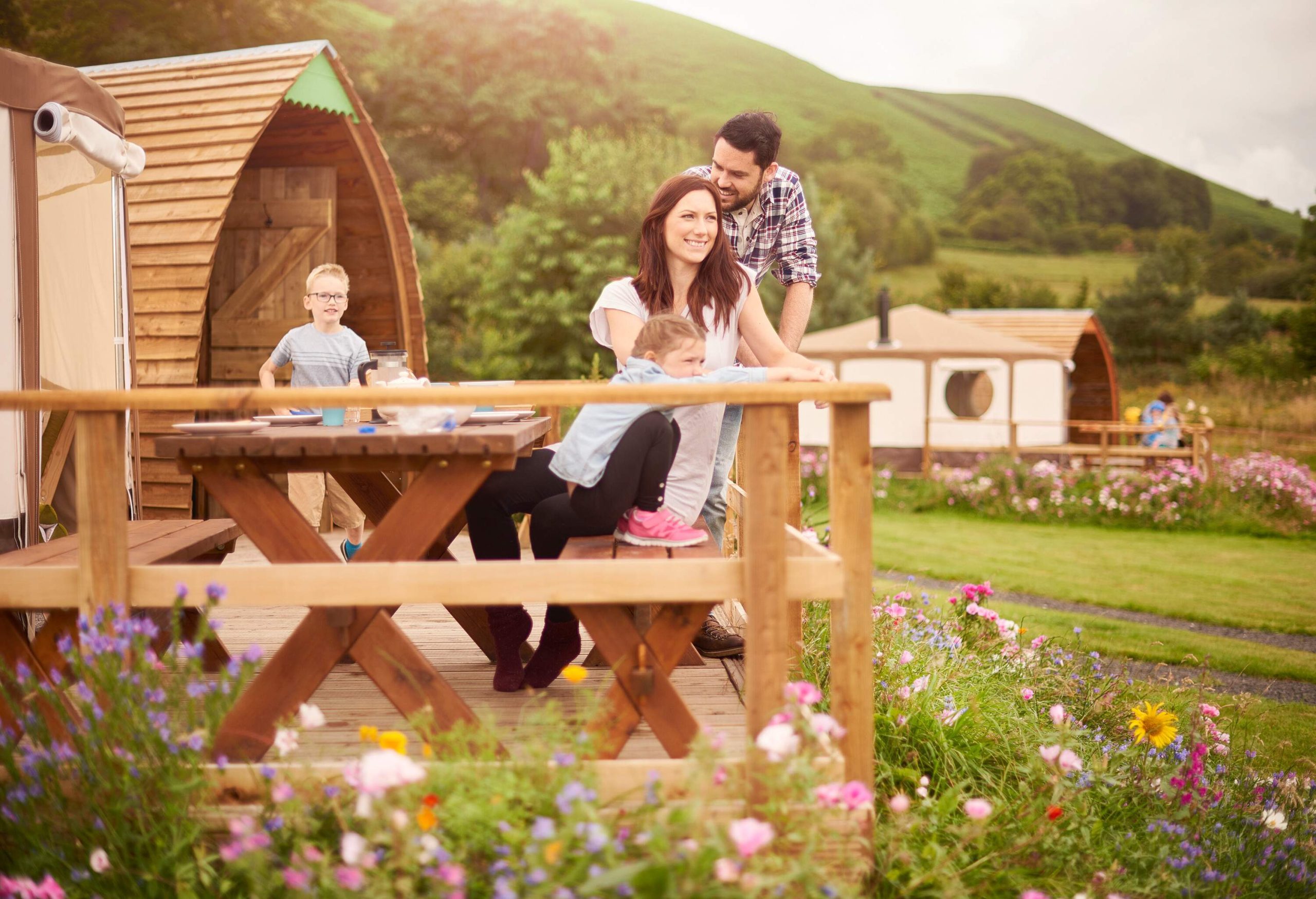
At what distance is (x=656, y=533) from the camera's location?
123 inches

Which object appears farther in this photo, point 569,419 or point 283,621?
point 569,419

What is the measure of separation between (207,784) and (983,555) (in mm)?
9642

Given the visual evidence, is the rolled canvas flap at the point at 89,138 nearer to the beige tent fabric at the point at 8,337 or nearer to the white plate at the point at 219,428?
the beige tent fabric at the point at 8,337

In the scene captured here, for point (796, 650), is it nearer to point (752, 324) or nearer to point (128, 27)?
point (752, 324)

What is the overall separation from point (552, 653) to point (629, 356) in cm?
106

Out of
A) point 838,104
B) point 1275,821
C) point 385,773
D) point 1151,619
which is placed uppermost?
point 838,104

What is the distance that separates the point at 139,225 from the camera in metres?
6.66

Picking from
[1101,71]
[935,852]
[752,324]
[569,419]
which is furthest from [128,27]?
[1101,71]

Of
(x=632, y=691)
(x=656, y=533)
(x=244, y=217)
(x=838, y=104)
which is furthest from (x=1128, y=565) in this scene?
(x=838, y=104)

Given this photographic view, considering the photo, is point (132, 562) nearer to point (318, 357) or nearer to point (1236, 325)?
point (318, 357)

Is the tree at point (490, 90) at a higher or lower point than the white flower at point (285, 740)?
higher

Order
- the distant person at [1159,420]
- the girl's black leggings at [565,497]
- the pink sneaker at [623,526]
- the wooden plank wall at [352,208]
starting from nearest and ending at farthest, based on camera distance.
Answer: the girl's black leggings at [565,497]
the pink sneaker at [623,526]
the wooden plank wall at [352,208]
the distant person at [1159,420]

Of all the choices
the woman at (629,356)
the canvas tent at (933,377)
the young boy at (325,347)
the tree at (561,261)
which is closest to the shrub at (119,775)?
the woman at (629,356)

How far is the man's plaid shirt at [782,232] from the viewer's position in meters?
4.36
